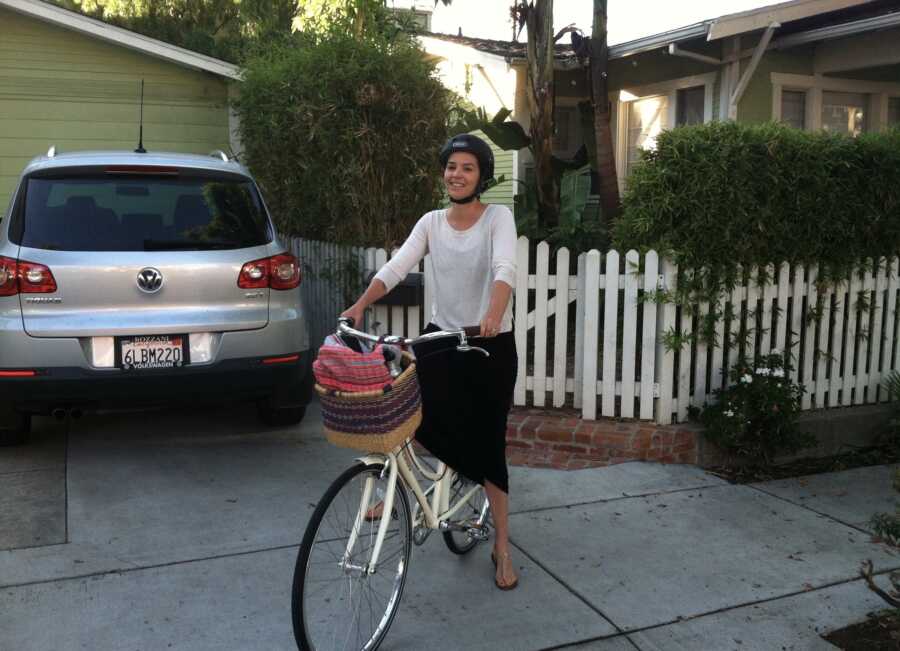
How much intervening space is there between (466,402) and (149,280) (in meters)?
2.29

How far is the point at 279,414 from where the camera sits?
6109mm

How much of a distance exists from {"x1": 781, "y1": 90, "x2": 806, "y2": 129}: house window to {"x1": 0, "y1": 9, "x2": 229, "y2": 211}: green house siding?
7579 mm

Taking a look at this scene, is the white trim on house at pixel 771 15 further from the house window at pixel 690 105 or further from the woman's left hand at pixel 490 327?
the woman's left hand at pixel 490 327

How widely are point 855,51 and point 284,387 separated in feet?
29.1

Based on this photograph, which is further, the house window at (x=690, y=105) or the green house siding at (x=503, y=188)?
the green house siding at (x=503, y=188)

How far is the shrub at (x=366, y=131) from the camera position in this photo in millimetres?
7047

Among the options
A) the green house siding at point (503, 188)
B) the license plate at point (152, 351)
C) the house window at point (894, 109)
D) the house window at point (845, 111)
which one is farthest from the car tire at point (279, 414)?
the house window at point (894, 109)

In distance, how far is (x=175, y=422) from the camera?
20.7ft

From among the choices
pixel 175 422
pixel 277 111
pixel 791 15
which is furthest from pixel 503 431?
pixel 791 15

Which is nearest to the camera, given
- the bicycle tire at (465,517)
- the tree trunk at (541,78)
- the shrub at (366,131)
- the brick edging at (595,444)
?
the bicycle tire at (465,517)

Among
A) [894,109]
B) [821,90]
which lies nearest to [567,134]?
[821,90]

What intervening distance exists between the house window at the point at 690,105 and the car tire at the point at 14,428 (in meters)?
9.20

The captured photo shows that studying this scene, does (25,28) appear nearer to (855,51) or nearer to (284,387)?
(284,387)

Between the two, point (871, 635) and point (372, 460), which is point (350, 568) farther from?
point (871, 635)
